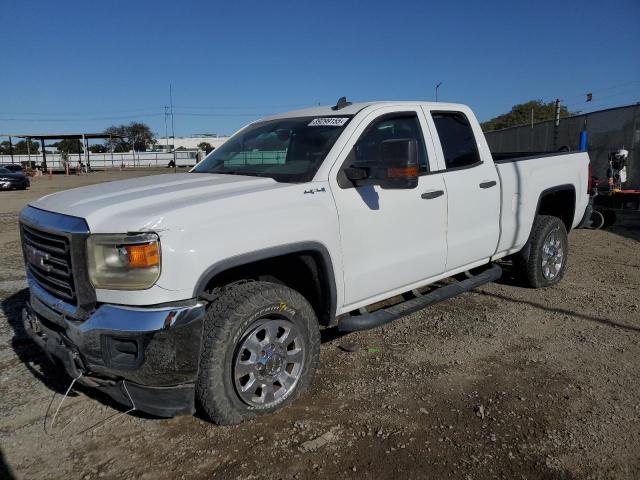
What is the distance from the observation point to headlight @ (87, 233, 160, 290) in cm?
265

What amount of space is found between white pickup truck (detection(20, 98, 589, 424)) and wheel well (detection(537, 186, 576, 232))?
156 cm

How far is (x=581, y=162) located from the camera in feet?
19.6

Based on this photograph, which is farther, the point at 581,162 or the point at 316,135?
the point at 581,162

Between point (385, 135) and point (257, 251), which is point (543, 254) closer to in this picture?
point (385, 135)

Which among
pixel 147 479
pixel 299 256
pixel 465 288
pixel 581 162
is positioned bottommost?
pixel 147 479

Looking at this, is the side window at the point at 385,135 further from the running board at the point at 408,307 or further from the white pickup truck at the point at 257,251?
the running board at the point at 408,307

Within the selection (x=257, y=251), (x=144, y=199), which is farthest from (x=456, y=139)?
(x=144, y=199)

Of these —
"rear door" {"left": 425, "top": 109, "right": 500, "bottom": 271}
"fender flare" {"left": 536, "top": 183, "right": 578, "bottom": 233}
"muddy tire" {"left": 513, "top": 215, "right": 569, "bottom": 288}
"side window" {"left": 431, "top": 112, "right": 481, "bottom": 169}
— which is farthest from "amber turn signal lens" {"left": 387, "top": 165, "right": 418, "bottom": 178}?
"muddy tire" {"left": 513, "top": 215, "right": 569, "bottom": 288}

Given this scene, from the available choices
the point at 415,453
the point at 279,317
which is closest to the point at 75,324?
the point at 279,317

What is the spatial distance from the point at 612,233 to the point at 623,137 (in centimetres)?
548

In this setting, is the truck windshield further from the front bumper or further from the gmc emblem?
the gmc emblem

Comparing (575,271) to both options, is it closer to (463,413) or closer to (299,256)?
(463,413)

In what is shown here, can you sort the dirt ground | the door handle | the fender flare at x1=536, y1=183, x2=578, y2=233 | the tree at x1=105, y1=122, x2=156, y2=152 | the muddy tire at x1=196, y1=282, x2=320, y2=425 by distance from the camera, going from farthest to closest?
the tree at x1=105, y1=122, x2=156, y2=152, the fender flare at x1=536, y1=183, x2=578, y2=233, the door handle, the muddy tire at x1=196, y1=282, x2=320, y2=425, the dirt ground

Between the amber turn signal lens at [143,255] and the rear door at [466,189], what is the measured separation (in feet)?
8.14
